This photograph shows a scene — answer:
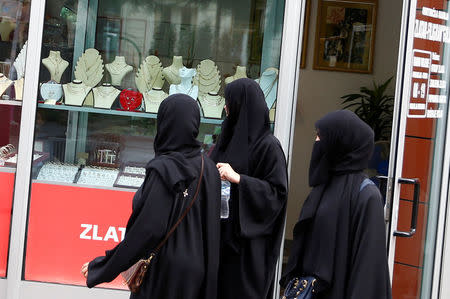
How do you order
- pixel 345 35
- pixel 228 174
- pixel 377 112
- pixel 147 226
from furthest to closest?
pixel 345 35, pixel 377 112, pixel 228 174, pixel 147 226

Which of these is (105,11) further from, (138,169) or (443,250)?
(443,250)

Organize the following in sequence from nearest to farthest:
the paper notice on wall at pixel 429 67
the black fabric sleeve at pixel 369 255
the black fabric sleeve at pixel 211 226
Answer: the black fabric sleeve at pixel 369 255, the black fabric sleeve at pixel 211 226, the paper notice on wall at pixel 429 67

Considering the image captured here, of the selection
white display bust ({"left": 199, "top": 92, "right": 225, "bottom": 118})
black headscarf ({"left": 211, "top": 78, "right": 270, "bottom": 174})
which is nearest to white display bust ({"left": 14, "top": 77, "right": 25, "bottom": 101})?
white display bust ({"left": 199, "top": 92, "right": 225, "bottom": 118})

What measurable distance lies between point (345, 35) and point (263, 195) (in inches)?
165

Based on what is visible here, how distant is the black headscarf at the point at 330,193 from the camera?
279 cm

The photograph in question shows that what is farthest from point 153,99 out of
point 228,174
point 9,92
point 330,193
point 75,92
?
point 330,193

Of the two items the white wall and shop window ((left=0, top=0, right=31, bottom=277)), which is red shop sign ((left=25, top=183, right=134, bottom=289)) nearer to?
shop window ((left=0, top=0, right=31, bottom=277))

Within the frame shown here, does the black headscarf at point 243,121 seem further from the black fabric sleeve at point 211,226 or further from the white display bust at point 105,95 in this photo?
the white display bust at point 105,95

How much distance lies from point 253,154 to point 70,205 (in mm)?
1572

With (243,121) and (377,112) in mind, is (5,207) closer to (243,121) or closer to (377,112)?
(243,121)

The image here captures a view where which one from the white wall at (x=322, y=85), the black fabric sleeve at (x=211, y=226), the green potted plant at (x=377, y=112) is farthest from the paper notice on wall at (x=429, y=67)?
the white wall at (x=322, y=85)

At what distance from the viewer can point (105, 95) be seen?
4.62 metres

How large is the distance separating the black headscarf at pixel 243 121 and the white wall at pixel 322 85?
3.89 m

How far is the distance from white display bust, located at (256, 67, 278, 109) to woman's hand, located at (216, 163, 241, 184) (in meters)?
1.19
